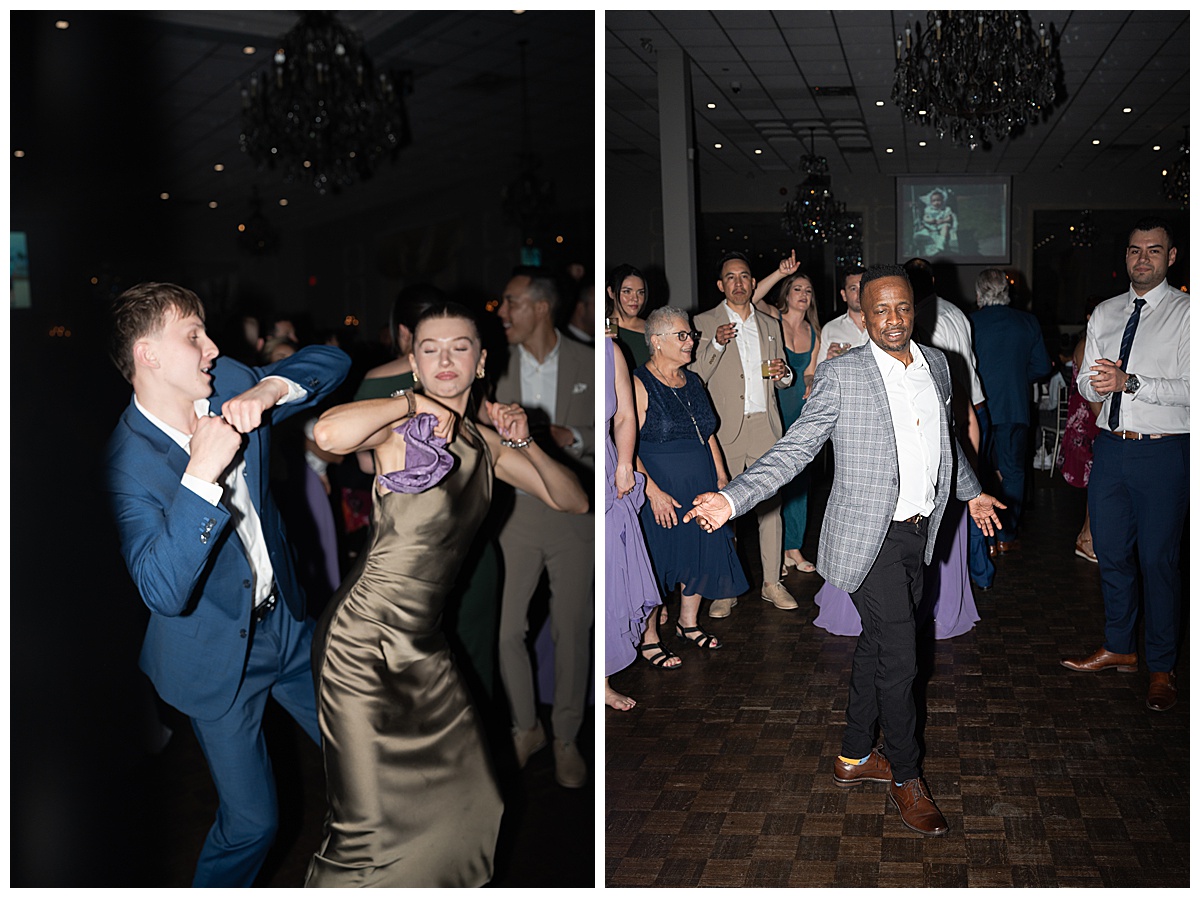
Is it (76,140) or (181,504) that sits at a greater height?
(76,140)

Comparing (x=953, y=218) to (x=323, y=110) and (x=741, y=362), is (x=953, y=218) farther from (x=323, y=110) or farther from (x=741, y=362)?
(x=323, y=110)

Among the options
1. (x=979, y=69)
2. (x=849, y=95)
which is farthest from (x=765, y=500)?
(x=849, y=95)

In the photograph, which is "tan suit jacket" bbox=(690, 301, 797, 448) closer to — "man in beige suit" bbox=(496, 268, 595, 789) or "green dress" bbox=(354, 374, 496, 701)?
"man in beige suit" bbox=(496, 268, 595, 789)

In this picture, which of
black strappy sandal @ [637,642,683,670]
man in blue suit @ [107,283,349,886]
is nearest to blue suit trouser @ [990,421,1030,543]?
black strappy sandal @ [637,642,683,670]

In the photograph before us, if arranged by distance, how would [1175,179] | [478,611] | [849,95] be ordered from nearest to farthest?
[478,611] → [1175,179] → [849,95]

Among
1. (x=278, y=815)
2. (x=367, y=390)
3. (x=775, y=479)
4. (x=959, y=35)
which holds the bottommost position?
(x=278, y=815)

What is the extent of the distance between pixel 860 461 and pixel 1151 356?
1.28 m

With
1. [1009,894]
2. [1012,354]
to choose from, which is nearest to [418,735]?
[1009,894]

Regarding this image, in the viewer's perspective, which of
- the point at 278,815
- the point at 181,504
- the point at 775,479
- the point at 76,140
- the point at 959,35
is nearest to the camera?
the point at 181,504

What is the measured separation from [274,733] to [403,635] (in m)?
0.41

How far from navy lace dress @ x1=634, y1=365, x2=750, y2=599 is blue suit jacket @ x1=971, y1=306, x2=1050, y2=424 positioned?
2005mm

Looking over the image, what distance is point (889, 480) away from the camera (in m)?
2.58

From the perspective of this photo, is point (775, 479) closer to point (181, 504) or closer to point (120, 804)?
point (181, 504)

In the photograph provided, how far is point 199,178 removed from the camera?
6.77 ft
